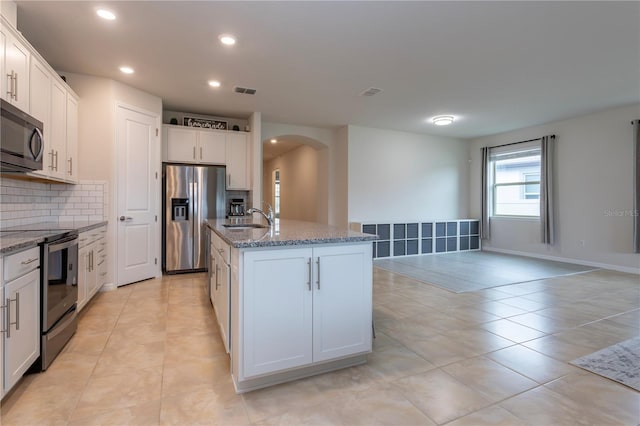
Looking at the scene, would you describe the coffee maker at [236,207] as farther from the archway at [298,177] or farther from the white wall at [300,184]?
the white wall at [300,184]

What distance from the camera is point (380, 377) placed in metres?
2.03

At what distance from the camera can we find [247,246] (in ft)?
5.82

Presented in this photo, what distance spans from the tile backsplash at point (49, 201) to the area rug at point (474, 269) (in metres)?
4.28

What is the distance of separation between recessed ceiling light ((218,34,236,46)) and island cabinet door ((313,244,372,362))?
2.30 meters

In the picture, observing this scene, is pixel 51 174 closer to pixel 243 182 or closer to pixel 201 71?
pixel 201 71

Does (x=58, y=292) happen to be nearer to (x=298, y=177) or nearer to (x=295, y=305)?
(x=295, y=305)

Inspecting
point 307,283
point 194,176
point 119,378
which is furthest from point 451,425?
point 194,176

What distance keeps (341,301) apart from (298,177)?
7.00m

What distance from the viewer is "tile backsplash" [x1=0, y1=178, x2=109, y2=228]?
2820 mm

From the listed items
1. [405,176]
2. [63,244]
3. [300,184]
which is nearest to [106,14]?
[63,244]

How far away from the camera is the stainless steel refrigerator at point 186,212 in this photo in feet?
15.7

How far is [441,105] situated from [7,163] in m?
5.19

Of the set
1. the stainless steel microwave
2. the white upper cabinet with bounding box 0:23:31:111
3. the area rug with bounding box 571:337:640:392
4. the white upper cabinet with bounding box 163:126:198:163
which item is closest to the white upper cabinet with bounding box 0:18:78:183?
the white upper cabinet with bounding box 0:23:31:111

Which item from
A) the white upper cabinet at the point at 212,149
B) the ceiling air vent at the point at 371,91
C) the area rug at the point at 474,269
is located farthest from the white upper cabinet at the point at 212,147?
the area rug at the point at 474,269
